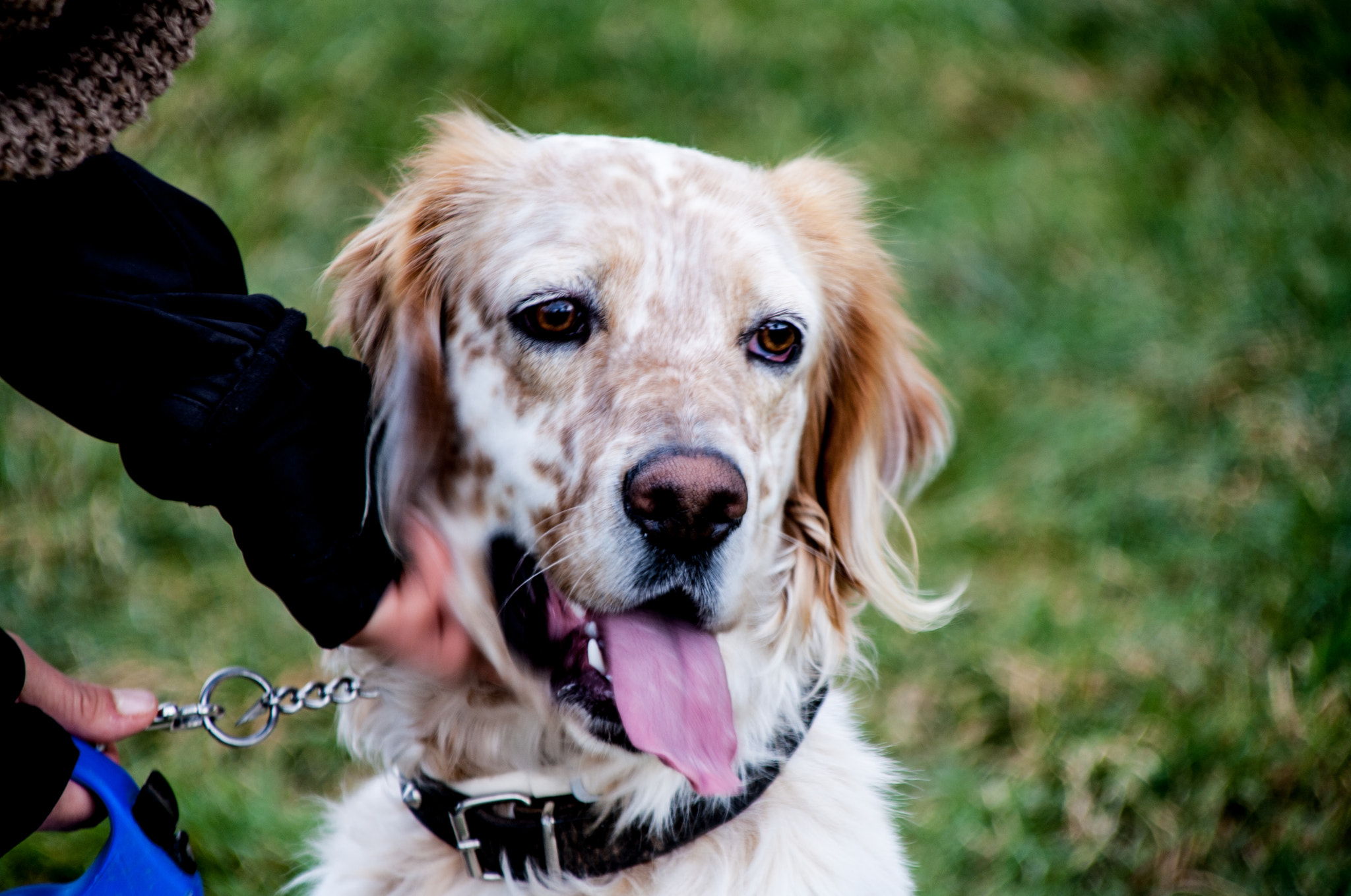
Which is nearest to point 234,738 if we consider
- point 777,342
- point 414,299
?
point 414,299

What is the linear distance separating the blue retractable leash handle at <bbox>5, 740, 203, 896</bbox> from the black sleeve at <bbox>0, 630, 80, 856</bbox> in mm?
89

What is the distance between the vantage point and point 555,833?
6.18ft

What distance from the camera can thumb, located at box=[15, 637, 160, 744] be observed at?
5.74ft

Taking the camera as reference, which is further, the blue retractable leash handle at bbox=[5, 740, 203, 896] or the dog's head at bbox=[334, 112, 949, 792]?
the dog's head at bbox=[334, 112, 949, 792]

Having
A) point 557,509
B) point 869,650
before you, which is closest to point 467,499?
point 557,509

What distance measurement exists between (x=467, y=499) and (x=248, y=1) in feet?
16.1

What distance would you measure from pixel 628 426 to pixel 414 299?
0.55 meters

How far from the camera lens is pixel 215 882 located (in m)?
2.85

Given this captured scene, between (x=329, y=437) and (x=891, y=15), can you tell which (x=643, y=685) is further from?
(x=891, y=15)

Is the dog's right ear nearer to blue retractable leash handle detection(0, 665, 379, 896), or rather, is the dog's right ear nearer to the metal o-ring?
the metal o-ring

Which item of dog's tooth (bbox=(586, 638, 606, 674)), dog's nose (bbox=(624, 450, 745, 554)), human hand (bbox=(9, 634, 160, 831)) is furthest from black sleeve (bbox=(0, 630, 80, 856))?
dog's nose (bbox=(624, 450, 745, 554))

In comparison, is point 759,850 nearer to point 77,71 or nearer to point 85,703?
point 85,703

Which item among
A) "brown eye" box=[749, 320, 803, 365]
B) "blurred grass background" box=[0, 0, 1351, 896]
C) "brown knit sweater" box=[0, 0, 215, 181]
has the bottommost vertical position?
"blurred grass background" box=[0, 0, 1351, 896]

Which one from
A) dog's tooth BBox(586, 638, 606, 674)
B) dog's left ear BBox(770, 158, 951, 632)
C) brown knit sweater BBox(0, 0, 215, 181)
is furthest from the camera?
dog's left ear BBox(770, 158, 951, 632)
